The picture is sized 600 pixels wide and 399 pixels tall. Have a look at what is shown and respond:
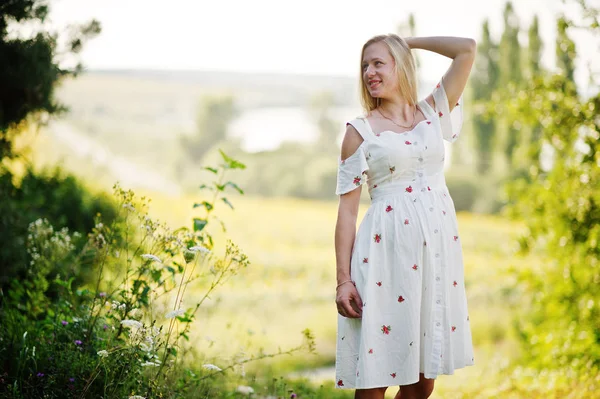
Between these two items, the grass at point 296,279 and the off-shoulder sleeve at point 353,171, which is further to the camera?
the grass at point 296,279

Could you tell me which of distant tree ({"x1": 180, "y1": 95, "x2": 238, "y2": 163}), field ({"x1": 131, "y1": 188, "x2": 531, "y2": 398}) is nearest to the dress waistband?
field ({"x1": 131, "y1": 188, "x2": 531, "y2": 398})

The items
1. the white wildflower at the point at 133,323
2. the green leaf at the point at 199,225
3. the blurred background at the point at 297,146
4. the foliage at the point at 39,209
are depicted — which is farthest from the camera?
the blurred background at the point at 297,146

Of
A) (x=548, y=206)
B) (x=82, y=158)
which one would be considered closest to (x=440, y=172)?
(x=548, y=206)

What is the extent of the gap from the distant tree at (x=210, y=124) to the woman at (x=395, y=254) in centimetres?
2083

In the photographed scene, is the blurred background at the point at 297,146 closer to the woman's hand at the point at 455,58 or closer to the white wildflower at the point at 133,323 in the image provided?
the woman's hand at the point at 455,58

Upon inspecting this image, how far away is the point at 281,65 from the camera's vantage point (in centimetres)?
2228

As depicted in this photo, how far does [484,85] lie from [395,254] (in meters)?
20.0

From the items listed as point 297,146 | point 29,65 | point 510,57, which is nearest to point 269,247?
point 297,146

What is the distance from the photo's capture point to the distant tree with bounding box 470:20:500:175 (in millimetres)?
20625

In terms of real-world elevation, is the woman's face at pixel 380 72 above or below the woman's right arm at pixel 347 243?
above

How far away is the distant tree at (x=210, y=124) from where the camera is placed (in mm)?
23047

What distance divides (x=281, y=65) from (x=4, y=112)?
1863 cm

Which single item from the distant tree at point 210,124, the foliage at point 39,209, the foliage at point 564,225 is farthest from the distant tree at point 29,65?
the distant tree at point 210,124

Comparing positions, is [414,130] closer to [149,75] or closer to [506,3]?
[506,3]
